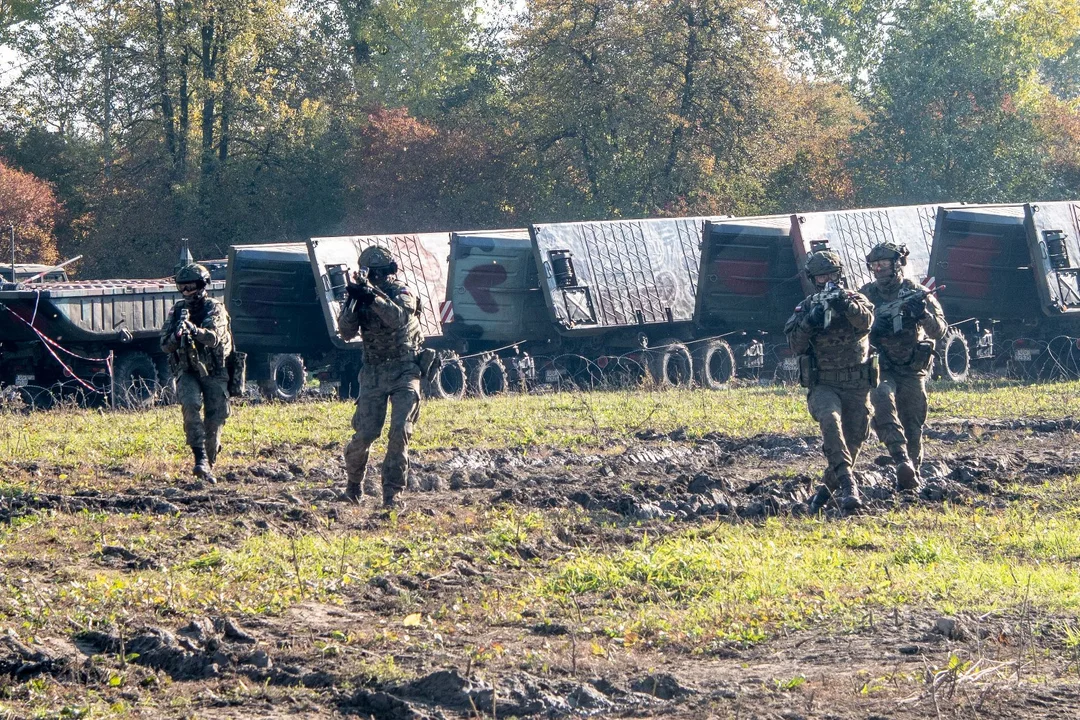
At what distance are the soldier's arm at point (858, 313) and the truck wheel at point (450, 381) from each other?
963cm

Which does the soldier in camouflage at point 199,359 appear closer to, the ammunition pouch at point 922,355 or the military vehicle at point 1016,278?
the ammunition pouch at point 922,355

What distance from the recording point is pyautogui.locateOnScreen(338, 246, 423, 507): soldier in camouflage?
9289 millimetres

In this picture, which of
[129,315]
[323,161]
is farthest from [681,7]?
[129,315]

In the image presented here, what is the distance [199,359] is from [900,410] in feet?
17.0

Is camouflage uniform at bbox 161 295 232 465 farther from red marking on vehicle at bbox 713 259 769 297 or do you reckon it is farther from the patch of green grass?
red marking on vehicle at bbox 713 259 769 297

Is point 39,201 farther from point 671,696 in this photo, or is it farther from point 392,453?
point 671,696

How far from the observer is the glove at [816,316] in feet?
30.8

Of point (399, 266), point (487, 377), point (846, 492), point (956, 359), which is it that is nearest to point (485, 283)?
point (487, 377)

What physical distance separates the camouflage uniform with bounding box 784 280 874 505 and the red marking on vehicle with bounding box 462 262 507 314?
10352 millimetres

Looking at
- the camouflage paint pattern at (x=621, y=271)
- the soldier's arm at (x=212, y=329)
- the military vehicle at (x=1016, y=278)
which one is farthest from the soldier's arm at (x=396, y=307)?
the military vehicle at (x=1016, y=278)

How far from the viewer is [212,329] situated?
10.6m

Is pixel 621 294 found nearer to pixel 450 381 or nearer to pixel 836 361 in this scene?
pixel 450 381

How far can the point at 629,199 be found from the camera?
3322cm

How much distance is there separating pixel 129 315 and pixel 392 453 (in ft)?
30.3
